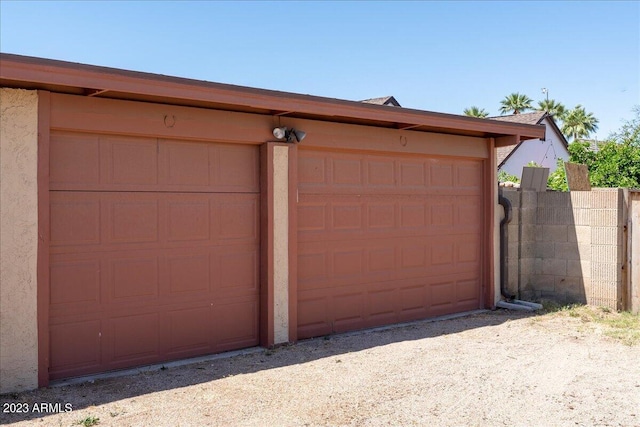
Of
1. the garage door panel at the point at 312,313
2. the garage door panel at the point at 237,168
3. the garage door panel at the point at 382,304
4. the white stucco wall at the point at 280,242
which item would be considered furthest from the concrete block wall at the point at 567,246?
the garage door panel at the point at 237,168

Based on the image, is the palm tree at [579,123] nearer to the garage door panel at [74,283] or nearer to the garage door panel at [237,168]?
the garage door panel at [237,168]

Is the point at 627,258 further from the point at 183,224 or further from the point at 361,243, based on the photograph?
the point at 183,224

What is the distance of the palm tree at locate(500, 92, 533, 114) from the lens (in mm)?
46875

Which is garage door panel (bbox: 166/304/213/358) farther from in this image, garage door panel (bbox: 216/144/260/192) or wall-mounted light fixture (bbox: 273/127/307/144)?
wall-mounted light fixture (bbox: 273/127/307/144)

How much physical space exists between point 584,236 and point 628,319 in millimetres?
1458

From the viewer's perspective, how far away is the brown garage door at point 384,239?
727 centimetres

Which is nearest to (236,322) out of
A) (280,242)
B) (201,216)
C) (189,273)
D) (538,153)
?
(189,273)

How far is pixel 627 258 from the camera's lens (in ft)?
29.4

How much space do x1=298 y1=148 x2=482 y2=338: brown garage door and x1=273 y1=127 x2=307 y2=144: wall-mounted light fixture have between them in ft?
1.07

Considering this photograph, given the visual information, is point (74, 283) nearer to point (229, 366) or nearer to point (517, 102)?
point (229, 366)

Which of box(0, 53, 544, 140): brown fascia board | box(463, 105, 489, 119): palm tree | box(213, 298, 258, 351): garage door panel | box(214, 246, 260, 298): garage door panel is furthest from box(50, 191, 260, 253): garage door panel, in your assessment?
box(463, 105, 489, 119): palm tree

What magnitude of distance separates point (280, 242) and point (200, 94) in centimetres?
196

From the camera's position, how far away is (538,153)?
30.5 metres

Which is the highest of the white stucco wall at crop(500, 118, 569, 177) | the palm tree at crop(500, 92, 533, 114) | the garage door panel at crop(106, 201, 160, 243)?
the palm tree at crop(500, 92, 533, 114)
